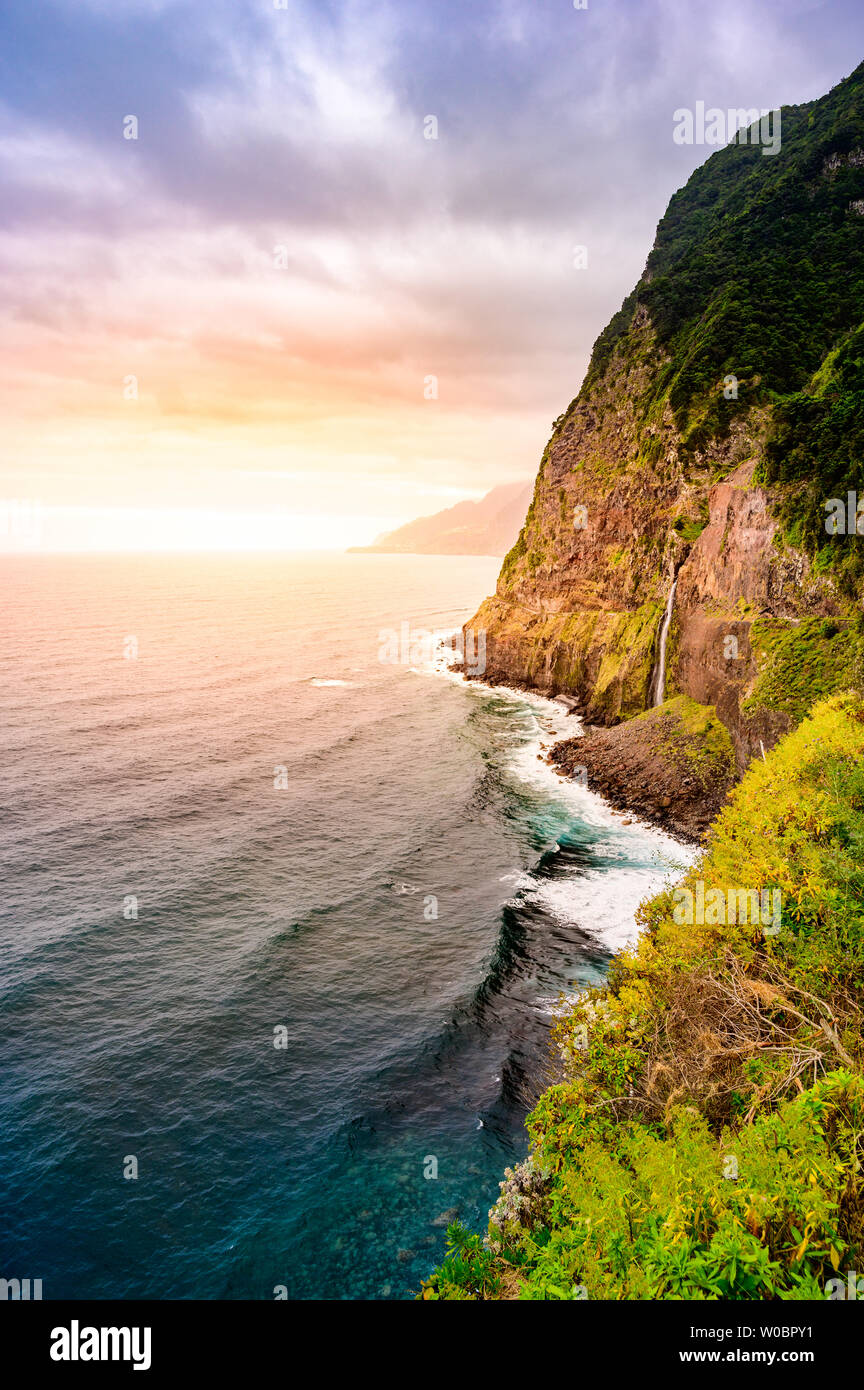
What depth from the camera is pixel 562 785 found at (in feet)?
168

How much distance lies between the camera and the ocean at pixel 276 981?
63.6 ft

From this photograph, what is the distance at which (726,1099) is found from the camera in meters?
15.2

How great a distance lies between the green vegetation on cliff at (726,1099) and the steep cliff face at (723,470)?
1671cm

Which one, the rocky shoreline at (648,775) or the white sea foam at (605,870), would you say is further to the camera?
the rocky shoreline at (648,775)

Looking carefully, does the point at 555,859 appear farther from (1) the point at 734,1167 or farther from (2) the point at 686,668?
(1) the point at 734,1167

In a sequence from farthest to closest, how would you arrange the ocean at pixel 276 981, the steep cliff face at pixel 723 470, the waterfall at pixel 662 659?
the waterfall at pixel 662 659 < the steep cliff face at pixel 723 470 < the ocean at pixel 276 981

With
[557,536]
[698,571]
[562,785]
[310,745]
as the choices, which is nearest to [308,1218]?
[562,785]

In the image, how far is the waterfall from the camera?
5506 centimetres

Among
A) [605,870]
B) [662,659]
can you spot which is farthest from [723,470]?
[605,870]

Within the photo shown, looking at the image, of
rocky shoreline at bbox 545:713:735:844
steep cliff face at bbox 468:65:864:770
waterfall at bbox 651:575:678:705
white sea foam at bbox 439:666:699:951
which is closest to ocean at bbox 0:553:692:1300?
white sea foam at bbox 439:666:699:951

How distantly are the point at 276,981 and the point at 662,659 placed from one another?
133ft

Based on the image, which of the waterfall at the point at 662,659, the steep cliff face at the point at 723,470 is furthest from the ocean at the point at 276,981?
the steep cliff face at the point at 723,470

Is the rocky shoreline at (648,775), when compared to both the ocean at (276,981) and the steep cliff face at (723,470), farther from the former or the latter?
the steep cliff face at (723,470)
